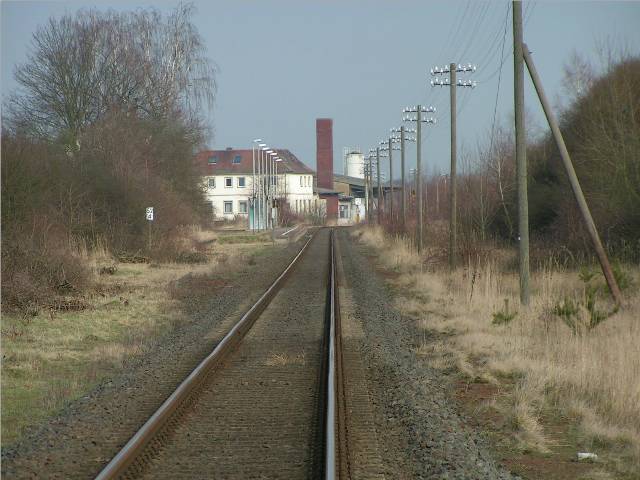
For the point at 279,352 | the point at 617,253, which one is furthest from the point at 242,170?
the point at 279,352

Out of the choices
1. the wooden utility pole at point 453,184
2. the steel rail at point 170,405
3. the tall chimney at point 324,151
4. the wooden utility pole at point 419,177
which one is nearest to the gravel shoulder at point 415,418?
the steel rail at point 170,405

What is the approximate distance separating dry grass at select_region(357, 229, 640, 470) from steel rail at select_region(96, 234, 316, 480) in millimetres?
3297

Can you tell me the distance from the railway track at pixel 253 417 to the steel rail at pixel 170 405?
1 cm

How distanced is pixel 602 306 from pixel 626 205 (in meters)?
7.57

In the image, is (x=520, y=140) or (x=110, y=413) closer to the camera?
(x=110, y=413)

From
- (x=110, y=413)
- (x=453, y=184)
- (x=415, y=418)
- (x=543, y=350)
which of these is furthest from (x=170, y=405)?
(x=453, y=184)

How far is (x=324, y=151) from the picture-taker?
118 m

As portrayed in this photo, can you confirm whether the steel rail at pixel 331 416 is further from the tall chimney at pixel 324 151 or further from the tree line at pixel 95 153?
the tall chimney at pixel 324 151

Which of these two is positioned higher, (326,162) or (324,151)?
(324,151)

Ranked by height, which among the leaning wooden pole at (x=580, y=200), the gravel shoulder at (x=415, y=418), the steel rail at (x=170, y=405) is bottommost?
the gravel shoulder at (x=415, y=418)

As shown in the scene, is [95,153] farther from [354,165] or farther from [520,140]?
[354,165]

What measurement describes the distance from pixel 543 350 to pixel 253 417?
18.6 ft

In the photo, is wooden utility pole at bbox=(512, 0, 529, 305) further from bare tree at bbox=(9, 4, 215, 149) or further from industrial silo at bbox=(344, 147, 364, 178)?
industrial silo at bbox=(344, 147, 364, 178)

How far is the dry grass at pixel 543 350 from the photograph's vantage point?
345 inches
